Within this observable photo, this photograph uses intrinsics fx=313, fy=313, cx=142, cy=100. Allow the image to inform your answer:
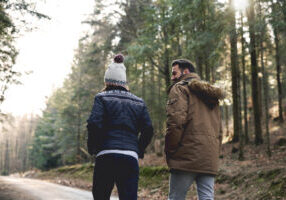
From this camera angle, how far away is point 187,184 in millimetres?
3600

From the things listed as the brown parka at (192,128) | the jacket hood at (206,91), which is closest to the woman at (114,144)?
the brown parka at (192,128)

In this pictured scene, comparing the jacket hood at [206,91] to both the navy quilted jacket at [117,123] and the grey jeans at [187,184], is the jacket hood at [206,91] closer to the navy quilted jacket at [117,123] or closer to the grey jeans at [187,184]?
the navy quilted jacket at [117,123]

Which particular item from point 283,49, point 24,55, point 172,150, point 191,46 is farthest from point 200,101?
point 24,55

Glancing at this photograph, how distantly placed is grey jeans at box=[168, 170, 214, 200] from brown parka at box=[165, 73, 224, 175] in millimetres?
89

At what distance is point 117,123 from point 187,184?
1.09 metres

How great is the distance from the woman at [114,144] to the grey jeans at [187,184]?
50 centimetres

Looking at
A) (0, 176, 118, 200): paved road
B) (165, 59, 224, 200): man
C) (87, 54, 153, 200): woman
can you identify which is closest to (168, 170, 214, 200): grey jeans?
(165, 59, 224, 200): man

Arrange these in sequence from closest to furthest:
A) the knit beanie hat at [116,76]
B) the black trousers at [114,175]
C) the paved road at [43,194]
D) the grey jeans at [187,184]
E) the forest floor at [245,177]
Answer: the black trousers at [114,175]
the grey jeans at [187,184]
the knit beanie hat at [116,76]
the forest floor at [245,177]
the paved road at [43,194]

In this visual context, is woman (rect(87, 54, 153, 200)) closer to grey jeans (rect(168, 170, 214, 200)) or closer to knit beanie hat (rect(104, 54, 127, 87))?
knit beanie hat (rect(104, 54, 127, 87))

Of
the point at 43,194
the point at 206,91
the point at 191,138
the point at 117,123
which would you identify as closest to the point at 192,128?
the point at 191,138

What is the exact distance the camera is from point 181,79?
13.0 ft

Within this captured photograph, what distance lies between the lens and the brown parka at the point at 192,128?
3.61 m

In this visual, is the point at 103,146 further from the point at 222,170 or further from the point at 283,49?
the point at 283,49

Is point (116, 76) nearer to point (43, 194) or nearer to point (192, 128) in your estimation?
point (192, 128)
